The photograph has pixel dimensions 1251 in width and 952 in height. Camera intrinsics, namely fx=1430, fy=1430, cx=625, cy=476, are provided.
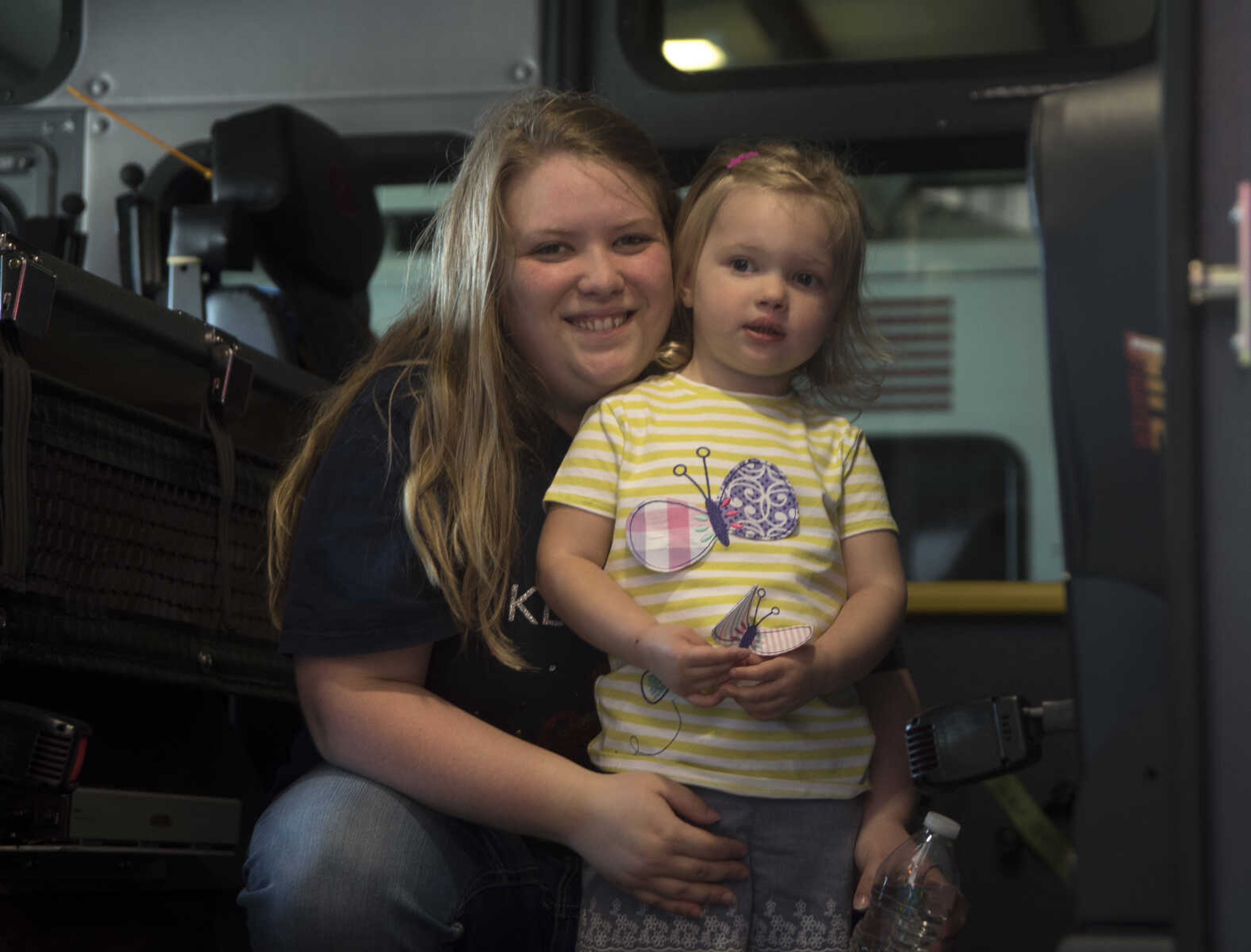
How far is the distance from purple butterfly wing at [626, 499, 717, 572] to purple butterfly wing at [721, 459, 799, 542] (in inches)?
1.2

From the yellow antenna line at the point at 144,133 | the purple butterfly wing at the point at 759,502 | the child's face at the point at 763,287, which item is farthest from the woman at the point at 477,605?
the yellow antenna line at the point at 144,133

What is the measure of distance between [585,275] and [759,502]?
37 centimetres

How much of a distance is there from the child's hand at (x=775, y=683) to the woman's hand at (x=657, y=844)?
0.12 metres

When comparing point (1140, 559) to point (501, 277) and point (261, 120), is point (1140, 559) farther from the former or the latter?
point (261, 120)

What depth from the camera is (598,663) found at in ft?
5.54

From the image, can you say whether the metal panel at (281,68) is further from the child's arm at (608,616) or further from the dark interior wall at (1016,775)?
the child's arm at (608,616)

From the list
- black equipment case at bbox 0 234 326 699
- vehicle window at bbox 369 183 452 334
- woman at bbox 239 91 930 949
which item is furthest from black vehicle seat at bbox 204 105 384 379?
woman at bbox 239 91 930 949

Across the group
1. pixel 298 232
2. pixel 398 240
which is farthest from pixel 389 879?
pixel 398 240

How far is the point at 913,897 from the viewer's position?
59.2 inches

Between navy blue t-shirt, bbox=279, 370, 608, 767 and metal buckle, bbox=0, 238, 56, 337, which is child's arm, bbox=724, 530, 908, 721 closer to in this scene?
navy blue t-shirt, bbox=279, 370, 608, 767

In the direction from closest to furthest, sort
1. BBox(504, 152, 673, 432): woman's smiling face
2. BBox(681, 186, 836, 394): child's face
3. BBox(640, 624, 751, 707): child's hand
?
BBox(640, 624, 751, 707): child's hand
BBox(681, 186, 836, 394): child's face
BBox(504, 152, 673, 432): woman's smiling face

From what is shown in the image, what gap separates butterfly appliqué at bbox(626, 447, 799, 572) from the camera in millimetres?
1518

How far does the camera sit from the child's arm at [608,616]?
1370 mm

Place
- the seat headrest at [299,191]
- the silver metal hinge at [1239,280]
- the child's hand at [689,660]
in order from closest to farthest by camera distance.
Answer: the silver metal hinge at [1239,280], the child's hand at [689,660], the seat headrest at [299,191]
